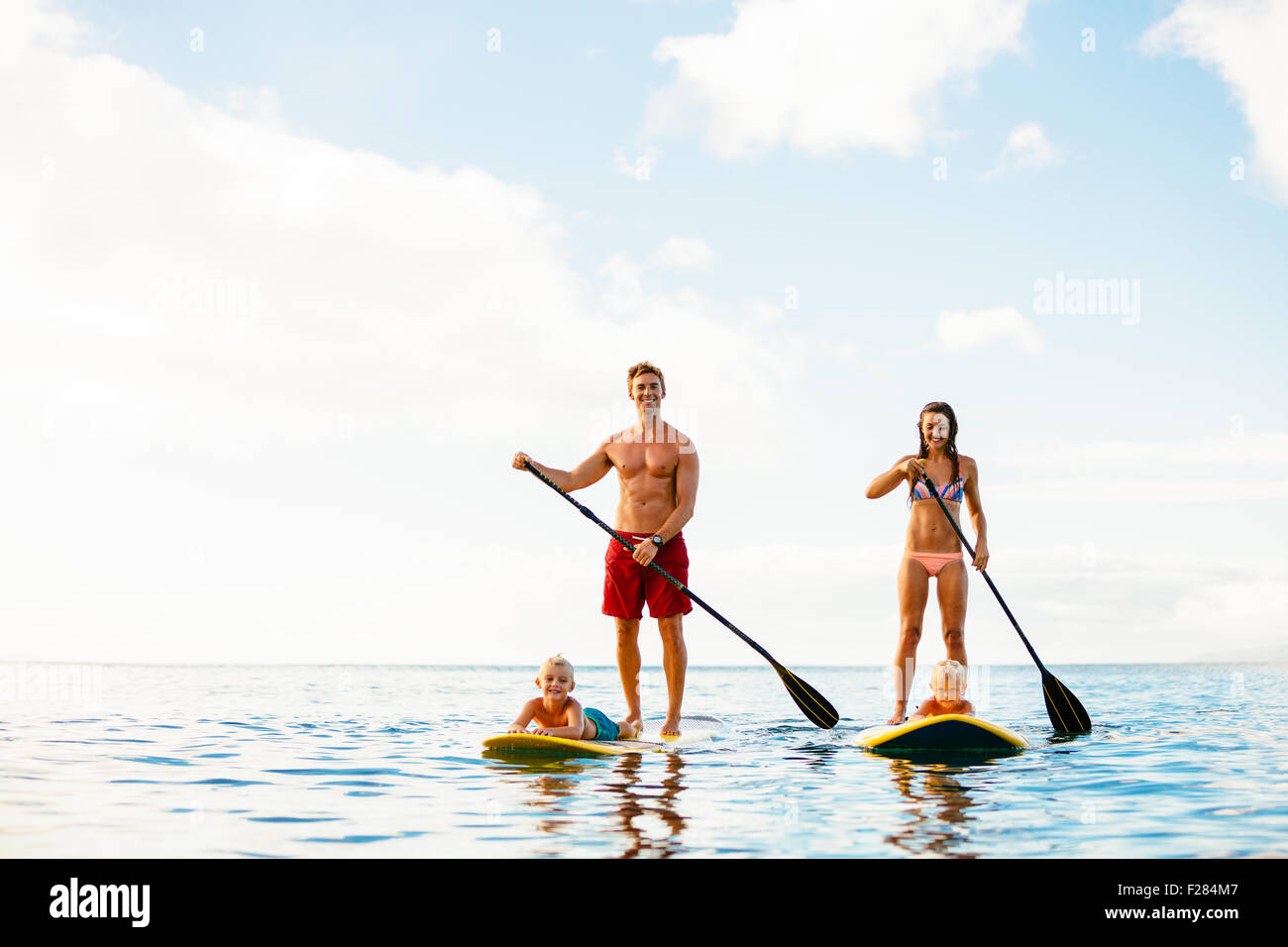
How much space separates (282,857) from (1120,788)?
472 centimetres

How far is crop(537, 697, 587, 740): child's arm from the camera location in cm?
800

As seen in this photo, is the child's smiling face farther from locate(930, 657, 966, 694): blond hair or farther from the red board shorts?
locate(930, 657, 966, 694): blond hair

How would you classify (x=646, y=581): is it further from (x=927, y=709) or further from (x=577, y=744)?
(x=927, y=709)

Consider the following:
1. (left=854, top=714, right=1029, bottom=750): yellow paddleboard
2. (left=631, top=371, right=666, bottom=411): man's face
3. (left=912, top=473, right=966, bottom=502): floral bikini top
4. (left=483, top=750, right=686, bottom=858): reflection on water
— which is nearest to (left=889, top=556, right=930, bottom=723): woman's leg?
(left=912, top=473, right=966, bottom=502): floral bikini top

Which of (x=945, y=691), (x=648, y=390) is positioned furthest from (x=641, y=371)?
(x=945, y=691)

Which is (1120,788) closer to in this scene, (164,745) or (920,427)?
(920,427)

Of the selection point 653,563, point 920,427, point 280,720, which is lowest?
point 280,720

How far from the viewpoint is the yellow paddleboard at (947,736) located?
7.97 m

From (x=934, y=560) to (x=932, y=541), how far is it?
165 mm

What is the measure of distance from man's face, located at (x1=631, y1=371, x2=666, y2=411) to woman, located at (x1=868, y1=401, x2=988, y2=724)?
2.07 m
